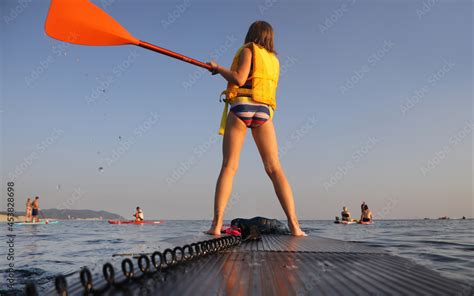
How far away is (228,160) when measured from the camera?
4.91 meters

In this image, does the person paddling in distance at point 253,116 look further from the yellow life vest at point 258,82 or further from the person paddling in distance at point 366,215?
the person paddling in distance at point 366,215

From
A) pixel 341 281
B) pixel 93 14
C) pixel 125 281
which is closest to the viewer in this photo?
pixel 125 281

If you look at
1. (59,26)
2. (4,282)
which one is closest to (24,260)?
(4,282)

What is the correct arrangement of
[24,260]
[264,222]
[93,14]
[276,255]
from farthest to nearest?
[264,222] < [24,260] < [93,14] < [276,255]

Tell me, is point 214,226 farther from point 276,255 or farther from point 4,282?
point 4,282

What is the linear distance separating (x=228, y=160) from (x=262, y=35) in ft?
5.90

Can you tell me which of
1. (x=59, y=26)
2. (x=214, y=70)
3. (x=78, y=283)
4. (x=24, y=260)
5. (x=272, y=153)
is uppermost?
(x=59, y=26)

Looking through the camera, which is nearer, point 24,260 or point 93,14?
point 93,14

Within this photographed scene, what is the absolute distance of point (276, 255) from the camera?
3145 millimetres

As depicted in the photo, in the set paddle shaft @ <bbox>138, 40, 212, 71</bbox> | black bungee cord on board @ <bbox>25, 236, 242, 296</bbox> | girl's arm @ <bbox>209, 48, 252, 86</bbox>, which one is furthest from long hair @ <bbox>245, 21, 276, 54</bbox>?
black bungee cord on board @ <bbox>25, 236, 242, 296</bbox>

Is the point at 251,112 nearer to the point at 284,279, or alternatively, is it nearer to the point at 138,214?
the point at 284,279

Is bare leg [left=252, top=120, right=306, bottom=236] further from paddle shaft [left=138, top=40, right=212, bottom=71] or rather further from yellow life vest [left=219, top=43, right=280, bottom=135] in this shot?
paddle shaft [left=138, top=40, right=212, bottom=71]

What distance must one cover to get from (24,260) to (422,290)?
15.5ft

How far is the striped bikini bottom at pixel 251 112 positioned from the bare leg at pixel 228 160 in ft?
0.24
